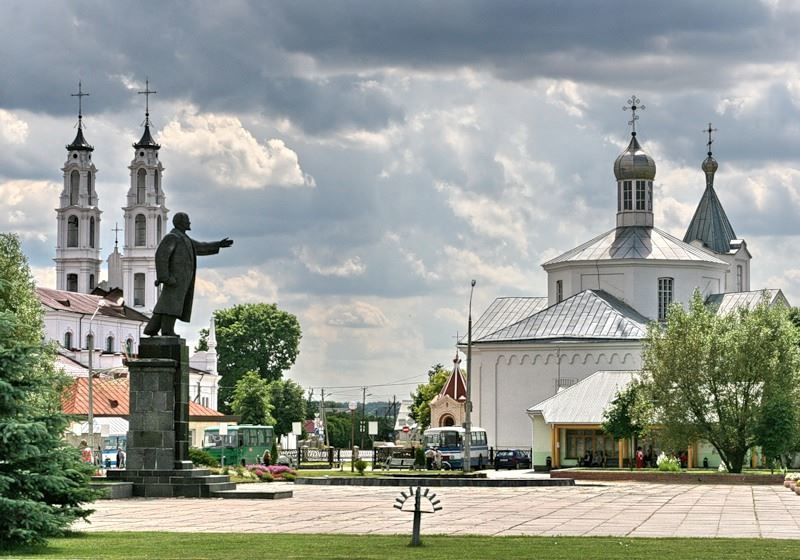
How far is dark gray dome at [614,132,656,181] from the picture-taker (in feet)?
324

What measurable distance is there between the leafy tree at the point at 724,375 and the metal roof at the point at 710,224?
160 feet

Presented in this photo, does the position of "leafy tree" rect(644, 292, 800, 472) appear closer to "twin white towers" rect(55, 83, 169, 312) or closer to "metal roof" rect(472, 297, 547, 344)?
"metal roof" rect(472, 297, 547, 344)

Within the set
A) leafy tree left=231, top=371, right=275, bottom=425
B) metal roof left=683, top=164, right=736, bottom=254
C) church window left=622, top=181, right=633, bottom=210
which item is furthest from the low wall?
leafy tree left=231, top=371, right=275, bottom=425

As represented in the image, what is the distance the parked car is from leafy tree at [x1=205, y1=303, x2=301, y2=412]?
257ft

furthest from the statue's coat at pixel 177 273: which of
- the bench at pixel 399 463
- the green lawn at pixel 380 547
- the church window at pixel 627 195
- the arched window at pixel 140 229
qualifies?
the arched window at pixel 140 229

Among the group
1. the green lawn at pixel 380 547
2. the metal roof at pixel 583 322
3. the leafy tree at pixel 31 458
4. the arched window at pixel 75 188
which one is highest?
the arched window at pixel 75 188

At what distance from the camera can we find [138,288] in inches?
6511

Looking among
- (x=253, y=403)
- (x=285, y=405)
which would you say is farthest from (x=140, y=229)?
(x=253, y=403)

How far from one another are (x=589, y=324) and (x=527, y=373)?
4534 millimetres

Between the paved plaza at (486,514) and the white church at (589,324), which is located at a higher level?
the white church at (589,324)

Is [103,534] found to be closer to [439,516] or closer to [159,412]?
[439,516]

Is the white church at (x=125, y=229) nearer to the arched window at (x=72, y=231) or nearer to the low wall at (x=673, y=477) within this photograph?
the arched window at (x=72, y=231)

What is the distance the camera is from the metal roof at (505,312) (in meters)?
104

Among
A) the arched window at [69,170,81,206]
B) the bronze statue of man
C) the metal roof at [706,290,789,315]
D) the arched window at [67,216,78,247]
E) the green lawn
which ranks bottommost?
the green lawn
